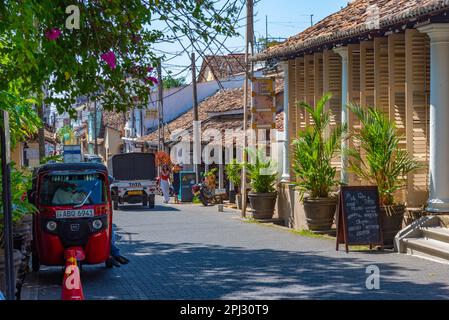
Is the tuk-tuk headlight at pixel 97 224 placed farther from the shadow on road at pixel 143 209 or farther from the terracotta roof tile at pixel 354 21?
the shadow on road at pixel 143 209

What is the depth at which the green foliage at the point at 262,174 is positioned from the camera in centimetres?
2266

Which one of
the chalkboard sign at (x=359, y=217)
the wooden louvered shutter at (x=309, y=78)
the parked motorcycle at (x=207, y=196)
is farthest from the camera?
A: the parked motorcycle at (x=207, y=196)

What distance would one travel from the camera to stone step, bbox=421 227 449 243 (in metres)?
13.5

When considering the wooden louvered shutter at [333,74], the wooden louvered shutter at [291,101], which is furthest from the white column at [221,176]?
the wooden louvered shutter at [333,74]

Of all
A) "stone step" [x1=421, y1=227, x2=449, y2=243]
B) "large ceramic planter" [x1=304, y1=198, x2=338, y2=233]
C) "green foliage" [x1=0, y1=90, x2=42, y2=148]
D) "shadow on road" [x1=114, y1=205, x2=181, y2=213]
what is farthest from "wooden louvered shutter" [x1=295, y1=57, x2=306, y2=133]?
"green foliage" [x1=0, y1=90, x2=42, y2=148]

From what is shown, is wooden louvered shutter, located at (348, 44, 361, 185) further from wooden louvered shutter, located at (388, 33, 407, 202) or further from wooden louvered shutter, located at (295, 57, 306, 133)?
wooden louvered shutter, located at (295, 57, 306, 133)

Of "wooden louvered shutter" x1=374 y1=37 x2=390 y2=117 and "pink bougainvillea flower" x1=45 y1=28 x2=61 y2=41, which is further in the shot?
"wooden louvered shutter" x1=374 y1=37 x2=390 y2=117

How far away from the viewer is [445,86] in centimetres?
1432

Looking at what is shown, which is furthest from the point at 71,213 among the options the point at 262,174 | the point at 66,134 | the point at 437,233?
the point at 66,134

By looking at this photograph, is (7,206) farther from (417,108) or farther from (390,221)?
(417,108)

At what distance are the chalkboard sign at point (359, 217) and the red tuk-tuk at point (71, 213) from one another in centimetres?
444

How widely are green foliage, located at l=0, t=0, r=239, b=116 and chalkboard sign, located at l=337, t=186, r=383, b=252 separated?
186 inches

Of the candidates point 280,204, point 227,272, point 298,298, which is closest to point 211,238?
point 280,204

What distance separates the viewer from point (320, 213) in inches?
704
